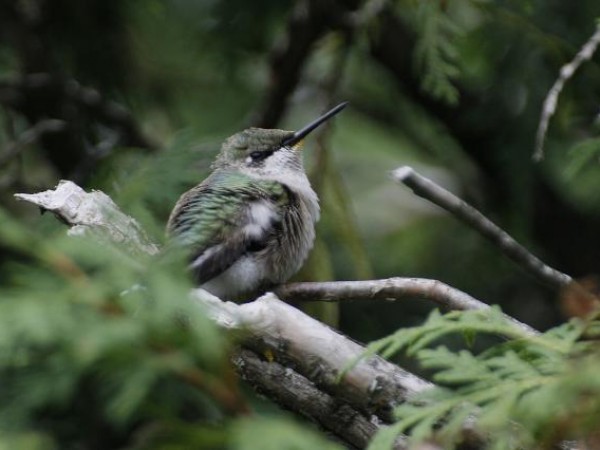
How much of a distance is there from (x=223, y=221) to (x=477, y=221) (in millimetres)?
1281

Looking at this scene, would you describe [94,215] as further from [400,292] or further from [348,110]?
[348,110]

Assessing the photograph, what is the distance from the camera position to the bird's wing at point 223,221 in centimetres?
422

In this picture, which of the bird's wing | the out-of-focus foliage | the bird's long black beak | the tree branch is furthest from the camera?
the bird's long black beak

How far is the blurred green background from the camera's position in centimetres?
514

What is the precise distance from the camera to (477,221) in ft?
11.0

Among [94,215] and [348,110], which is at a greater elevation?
[94,215]

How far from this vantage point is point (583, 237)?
5.97m

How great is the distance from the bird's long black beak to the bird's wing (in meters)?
0.63

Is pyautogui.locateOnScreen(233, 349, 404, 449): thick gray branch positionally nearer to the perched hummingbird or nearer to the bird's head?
the perched hummingbird

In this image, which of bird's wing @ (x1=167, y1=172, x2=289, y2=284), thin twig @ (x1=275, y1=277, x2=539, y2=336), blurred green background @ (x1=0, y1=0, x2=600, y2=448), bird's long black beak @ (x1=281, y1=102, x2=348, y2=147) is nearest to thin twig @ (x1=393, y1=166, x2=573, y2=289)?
thin twig @ (x1=275, y1=277, x2=539, y2=336)

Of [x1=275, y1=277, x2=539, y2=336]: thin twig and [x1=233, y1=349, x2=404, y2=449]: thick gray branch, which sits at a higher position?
[x1=275, y1=277, x2=539, y2=336]: thin twig

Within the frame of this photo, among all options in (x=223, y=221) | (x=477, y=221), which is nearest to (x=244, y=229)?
(x=223, y=221)

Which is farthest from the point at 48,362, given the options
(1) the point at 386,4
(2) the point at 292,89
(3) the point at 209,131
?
(3) the point at 209,131

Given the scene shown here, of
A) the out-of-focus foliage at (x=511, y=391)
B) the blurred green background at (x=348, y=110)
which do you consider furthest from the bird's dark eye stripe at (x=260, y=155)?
the out-of-focus foliage at (x=511, y=391)
